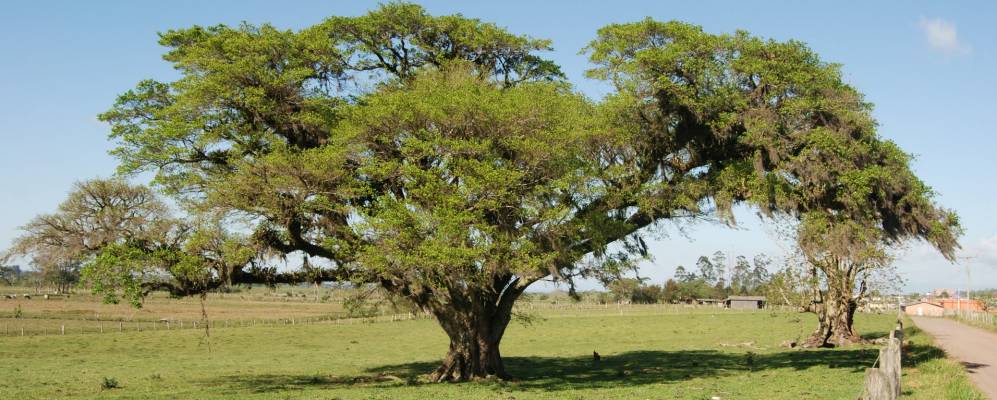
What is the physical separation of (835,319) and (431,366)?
23.2 metres

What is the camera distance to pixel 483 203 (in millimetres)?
23344

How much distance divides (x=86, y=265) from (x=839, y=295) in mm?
36882

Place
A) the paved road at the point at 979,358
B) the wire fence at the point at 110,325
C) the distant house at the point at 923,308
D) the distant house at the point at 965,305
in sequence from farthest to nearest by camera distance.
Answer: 1. the distant house at the point at 923,308
2. the distant house at the point at 965,305
3. the wire fence at the point at 110,325
4. the paved road at the point at 979,358

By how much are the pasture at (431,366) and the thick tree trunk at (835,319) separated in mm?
2780

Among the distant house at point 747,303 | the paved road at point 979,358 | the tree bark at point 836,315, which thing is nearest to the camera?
the paved road at point 979,358

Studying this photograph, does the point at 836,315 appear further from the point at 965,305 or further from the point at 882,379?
the point at 965,305

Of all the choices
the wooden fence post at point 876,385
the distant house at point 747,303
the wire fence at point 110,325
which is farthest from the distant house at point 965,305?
the wooden fence post at point 876,385

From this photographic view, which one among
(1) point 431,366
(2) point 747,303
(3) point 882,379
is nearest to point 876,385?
(3) point 882,379

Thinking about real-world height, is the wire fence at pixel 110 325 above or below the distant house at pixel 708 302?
above

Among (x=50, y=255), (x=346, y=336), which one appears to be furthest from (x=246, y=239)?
(x=346, y=336)

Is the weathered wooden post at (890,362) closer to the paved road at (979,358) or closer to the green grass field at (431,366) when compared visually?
the green grass field at (431,366)

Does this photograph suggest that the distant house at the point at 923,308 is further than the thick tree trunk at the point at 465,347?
Yes

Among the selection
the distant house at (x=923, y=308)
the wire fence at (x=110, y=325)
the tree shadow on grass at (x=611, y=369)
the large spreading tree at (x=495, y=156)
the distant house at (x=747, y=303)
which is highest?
the large spreading tree at (x=495, y=156)

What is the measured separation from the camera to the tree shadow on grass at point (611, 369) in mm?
28469
